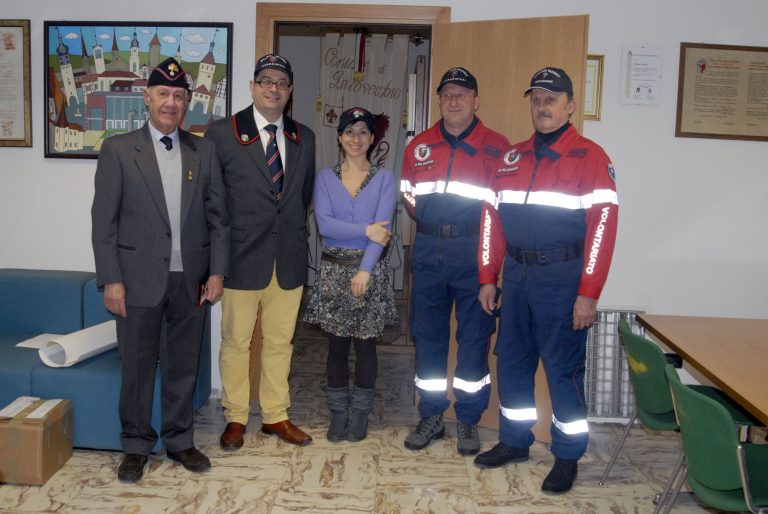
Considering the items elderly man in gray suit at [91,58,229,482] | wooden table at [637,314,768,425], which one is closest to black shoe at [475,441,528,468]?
wooden table at [637,314,768,425]

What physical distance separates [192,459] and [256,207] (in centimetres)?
109

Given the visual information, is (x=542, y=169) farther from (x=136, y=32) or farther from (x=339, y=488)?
(x=136, y=32)

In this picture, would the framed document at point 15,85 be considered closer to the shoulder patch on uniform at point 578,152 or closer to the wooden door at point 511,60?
the wooden door at point 511,60

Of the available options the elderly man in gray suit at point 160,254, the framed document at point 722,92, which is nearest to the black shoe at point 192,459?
the elderly man in gray suit at point 160,254

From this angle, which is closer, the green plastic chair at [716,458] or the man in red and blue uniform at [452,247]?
the green plastic chair at [716,458]

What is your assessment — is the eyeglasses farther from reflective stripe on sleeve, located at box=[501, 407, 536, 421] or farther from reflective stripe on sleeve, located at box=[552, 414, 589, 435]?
reflective stripe on sleeve, located at box=[552, 414, 589, 435]

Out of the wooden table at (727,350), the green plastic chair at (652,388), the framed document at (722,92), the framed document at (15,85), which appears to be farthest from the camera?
the framed document at (15,85)

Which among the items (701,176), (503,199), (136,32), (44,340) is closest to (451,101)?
(503,199)

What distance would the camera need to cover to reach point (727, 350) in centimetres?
235

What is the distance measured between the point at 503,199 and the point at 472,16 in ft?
4.08

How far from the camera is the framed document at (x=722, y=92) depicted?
351cm

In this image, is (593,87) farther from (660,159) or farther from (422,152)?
(422,152)

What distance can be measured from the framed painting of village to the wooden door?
118 cm

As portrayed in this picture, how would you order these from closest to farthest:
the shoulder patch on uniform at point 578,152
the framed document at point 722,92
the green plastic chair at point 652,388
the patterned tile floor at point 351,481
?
the green plastic chair at point 652,388
the patterned tile floor at point 351,481
the shoulder patch on uniform at point 578,152
the framed document at point 722,92
